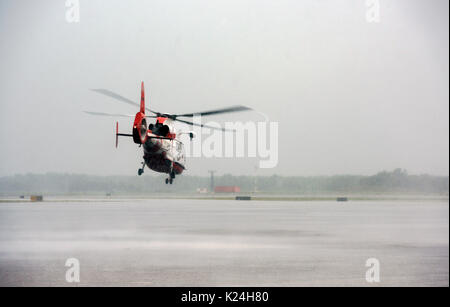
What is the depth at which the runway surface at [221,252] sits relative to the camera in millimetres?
26188

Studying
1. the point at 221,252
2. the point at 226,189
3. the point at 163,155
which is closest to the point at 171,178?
the point at 163,155

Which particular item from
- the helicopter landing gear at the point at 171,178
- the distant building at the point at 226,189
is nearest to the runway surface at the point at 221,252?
the helicopter landing gear at the point at 171,178

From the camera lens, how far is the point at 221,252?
114 ft

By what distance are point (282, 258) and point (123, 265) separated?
409 inches

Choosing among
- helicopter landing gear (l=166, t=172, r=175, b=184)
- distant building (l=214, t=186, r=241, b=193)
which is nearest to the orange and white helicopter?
helicopter landing gear (l=166, t=172, r=175, b=184)

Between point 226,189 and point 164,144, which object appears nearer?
point 164,144

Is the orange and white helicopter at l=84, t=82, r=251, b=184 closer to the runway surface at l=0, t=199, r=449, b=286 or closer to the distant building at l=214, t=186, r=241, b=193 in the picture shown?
the runway surface at l=0, t=199, r=449, b=286

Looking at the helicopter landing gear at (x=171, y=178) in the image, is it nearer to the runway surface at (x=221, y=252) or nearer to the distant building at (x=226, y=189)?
the runway surface at (x=221, y=252)

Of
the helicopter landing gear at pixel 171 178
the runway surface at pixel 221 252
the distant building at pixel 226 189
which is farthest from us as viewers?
the distant building at pixel 226 189

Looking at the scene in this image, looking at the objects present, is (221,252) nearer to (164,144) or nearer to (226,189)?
(164,144)

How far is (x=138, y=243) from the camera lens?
126 ft

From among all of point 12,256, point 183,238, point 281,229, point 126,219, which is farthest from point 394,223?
point 12,256

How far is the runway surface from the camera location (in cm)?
2619
